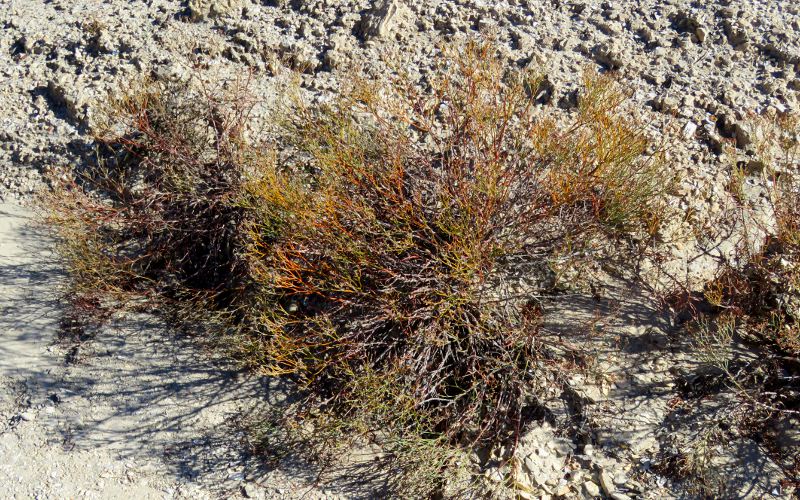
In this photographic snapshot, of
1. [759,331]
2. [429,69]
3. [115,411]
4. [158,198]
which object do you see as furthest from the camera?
[429,69]

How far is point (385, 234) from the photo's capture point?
3.86 m

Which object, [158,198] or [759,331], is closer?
[759,331]

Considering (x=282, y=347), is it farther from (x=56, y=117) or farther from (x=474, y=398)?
(x=56, y=117)

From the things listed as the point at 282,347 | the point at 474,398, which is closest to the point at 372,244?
the point at 282,347

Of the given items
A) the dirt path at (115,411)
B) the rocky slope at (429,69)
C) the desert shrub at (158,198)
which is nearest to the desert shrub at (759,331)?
the rocky slope at (429,69)

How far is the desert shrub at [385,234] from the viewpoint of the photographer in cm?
378

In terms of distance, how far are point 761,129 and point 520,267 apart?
1.98 meters

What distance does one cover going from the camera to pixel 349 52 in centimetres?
521

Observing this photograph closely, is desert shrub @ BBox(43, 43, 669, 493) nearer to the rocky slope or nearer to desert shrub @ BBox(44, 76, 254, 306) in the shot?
desert shrub @ BBox(44, 76, 254, 306)

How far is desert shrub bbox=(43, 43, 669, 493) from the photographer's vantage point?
3781 mm

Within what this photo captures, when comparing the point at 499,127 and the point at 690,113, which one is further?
the point at 690,113

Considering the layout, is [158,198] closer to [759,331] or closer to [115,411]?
[115,411]

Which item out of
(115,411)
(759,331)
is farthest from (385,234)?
(759,331)

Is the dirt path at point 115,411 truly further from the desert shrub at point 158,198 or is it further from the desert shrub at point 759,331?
the desert shrub at point 759,331
